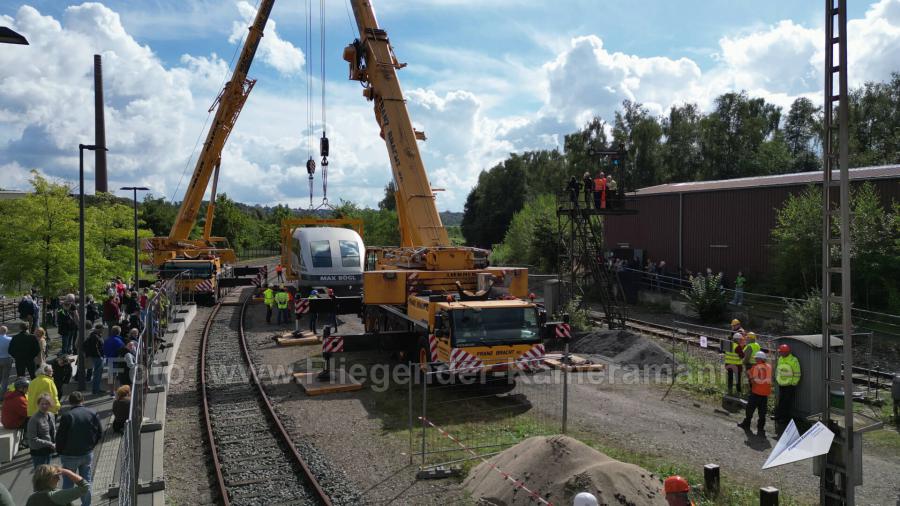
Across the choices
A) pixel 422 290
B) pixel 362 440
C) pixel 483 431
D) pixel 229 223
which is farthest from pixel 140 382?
pixel 229 223

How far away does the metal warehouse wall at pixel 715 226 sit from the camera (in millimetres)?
26922

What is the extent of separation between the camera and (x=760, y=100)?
58.6m

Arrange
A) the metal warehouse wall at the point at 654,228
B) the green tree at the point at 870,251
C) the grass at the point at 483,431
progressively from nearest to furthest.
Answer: the grass at the point at 483,431, the green tree at the point at 870,251, the metal warehouse wall at the point at 654,228

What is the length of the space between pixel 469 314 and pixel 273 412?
408 cm

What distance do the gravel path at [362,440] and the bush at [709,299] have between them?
1437 cm

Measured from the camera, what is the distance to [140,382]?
1010cm

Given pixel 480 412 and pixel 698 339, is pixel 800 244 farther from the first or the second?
pixel 480 412

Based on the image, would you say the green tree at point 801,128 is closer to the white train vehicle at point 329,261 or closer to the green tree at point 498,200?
the green tree at point 498,200

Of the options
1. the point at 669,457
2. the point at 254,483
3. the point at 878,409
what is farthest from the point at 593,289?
the point at 254,483

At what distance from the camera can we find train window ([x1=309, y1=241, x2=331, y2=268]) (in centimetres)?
2303

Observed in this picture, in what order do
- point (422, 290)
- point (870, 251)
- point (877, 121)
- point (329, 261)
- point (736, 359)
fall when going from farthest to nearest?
point (877, 121)
point (329, 261)
point (870, 251)
point (422, 290)
point (736, 359)

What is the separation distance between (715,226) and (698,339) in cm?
1193

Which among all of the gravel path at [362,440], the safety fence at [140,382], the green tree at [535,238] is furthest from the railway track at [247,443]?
the green tree at [535,238]

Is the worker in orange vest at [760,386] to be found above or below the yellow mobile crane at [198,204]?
below
